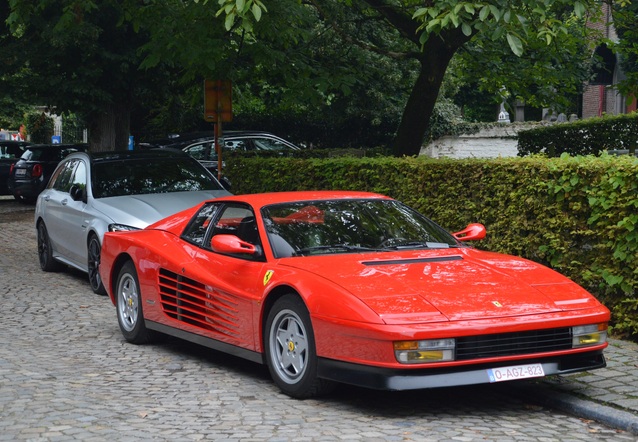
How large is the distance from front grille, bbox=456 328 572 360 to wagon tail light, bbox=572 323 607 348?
5cm

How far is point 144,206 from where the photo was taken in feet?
42.3

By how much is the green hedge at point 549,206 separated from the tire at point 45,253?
15.0ft

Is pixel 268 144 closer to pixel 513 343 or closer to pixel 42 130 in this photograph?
pixel 513 343

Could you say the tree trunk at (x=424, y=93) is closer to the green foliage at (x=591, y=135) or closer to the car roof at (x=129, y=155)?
the car roof at (x=129, y=155)

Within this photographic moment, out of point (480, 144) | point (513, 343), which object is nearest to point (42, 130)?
point (480, 144)

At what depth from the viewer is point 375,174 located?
42.4ft

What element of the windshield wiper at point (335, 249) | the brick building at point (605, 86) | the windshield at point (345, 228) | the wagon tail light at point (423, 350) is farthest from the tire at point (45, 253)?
the brick building at point (605, 86)

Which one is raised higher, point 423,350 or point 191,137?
point 191,137

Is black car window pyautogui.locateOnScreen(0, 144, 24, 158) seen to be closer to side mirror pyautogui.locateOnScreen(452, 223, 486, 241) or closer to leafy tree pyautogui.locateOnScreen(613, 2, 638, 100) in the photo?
leafy tree pyautogui.locateOnScreen(613, 2, 638, 100)

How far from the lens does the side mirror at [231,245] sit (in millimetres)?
7703

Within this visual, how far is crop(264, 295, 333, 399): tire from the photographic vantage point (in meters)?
6.98

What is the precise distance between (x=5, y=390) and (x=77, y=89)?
16.9 meters

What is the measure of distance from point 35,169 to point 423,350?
2505 cm

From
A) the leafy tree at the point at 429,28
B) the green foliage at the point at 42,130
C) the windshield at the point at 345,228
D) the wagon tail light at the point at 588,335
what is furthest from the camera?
the green foliage at the point at 42,130
